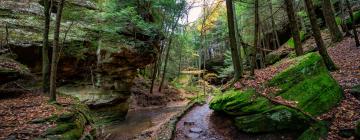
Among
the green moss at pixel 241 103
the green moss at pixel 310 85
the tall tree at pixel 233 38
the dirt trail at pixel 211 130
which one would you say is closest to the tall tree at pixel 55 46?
the dirt trail at pixel 211 130

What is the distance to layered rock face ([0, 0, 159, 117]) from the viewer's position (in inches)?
657

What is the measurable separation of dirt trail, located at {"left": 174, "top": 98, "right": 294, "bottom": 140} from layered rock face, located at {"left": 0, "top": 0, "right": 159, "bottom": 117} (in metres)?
8.88

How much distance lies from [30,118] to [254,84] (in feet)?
28.5

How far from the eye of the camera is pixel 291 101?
30.1 feet

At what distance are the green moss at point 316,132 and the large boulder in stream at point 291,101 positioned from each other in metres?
0.22

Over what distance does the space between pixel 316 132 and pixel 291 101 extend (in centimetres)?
156

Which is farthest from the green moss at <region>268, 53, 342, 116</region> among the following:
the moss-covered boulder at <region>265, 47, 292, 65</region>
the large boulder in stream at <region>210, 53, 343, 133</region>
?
the moss-covered boulder at <region>265, 47, 292, 65</region>

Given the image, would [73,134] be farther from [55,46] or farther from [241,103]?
[241,103]

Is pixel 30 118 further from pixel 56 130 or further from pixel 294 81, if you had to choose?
pixel 294 81

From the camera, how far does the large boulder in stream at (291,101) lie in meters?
8.47

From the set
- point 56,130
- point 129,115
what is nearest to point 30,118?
point 56,130

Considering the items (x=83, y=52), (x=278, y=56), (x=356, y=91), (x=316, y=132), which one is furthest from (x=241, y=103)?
(x=278, y=56)

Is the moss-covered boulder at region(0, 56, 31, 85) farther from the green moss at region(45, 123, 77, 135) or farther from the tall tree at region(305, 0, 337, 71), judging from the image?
the tall tree at region(305, 0, 337, 71)

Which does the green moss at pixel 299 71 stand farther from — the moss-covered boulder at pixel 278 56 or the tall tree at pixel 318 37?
the moss-covered boulder at pixel 278 56
